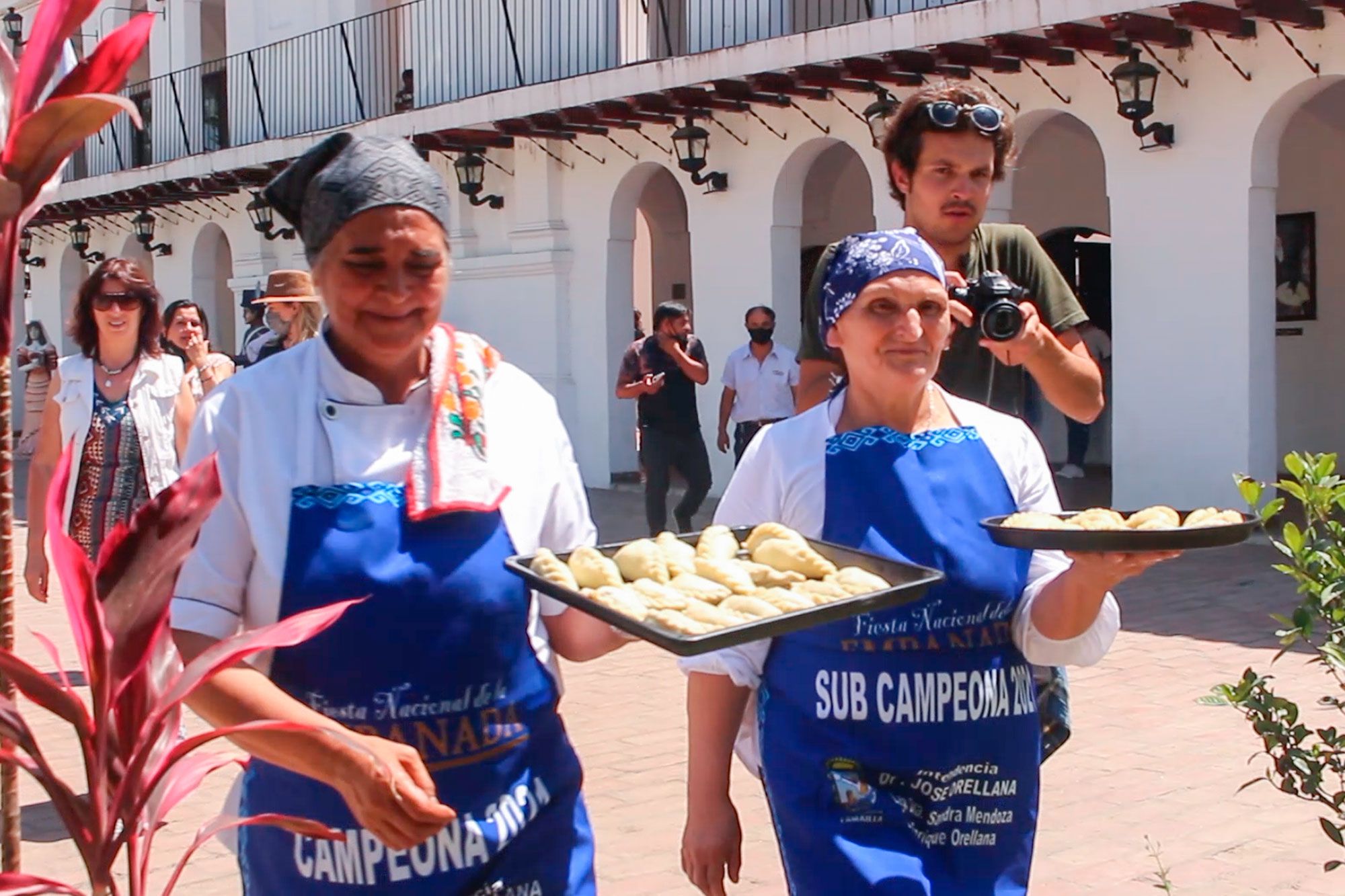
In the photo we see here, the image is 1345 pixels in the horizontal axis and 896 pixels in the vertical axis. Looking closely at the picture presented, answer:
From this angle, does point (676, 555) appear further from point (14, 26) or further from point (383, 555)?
point (14, 26)

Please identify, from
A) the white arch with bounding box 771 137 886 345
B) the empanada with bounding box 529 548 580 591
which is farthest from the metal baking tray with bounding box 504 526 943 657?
the white arch with bounding box 771 137 886 345

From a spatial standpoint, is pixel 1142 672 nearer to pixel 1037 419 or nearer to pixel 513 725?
pixel 513 725

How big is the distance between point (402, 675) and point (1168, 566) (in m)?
9.40

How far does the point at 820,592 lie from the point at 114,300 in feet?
15.1

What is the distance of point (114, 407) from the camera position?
6168 mm

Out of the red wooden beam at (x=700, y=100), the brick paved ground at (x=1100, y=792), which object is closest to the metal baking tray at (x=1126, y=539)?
the brick paved ground at (x=1100, y=792)

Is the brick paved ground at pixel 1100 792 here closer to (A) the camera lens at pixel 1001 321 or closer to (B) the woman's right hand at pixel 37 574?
(B) the woman's right hand at pixel 37 574

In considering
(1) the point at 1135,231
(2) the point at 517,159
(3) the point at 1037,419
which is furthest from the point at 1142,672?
(2) the point at 517,159

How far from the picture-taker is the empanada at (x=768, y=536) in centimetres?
241

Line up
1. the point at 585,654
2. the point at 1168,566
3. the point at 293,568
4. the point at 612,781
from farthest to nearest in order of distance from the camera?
1. the point at 1168,566
2. the point at 612,781
3. the point at 585,654
4. the point at 293,568

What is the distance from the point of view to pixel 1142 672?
24.7 ft

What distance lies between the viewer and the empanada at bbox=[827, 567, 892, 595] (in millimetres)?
2193

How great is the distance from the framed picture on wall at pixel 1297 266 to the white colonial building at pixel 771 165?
0.03m

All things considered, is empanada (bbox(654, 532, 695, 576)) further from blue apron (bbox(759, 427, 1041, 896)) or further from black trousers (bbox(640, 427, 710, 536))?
black trousers (bbox(640, 427, 710, 536))
